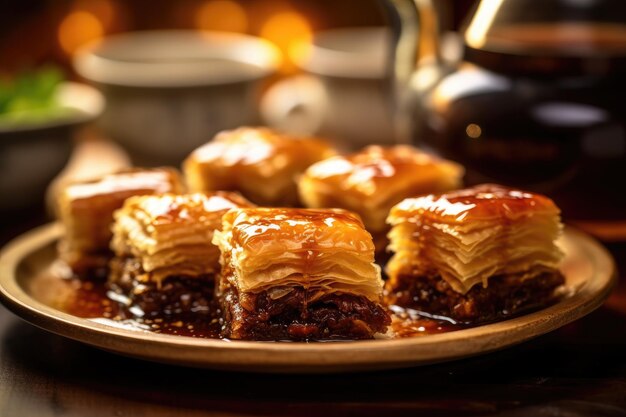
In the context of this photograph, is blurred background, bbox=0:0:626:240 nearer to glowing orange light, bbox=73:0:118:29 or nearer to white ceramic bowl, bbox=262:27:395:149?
white ceramic bowl, bbox=262:27:395:149

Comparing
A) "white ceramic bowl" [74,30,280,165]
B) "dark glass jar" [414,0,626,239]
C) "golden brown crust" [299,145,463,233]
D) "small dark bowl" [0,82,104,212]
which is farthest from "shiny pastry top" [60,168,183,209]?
"white ceramic bowl" [74,30,280,165]

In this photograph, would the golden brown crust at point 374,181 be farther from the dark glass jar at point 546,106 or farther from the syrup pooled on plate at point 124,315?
the syrup pooled on plate at point 124,315

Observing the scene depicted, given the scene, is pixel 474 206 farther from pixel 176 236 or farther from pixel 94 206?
pixel 94 206

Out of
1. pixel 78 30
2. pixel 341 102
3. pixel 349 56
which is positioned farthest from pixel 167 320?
pixel 78 30

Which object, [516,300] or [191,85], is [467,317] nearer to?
[516,300]

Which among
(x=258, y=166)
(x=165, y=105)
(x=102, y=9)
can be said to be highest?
(x=258, y=166)

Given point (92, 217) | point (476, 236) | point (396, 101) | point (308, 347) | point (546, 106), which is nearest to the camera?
point (308, 347)

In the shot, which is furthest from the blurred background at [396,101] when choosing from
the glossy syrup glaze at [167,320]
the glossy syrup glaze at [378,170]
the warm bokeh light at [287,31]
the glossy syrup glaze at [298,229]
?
the warm bokeh light at [287,31]
